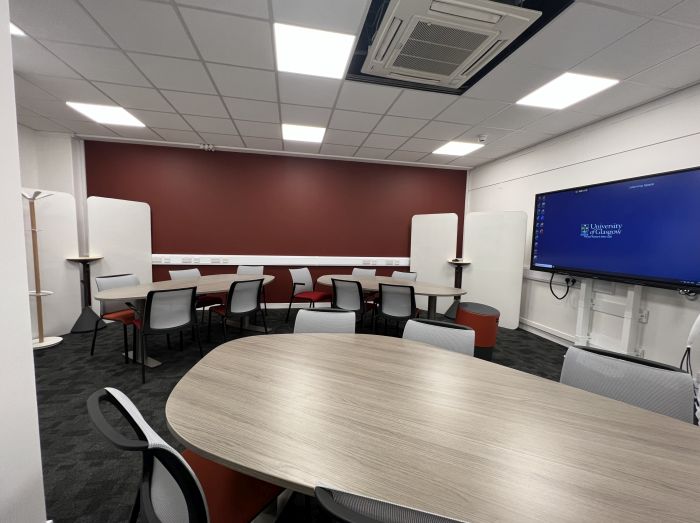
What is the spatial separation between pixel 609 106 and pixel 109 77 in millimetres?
5207

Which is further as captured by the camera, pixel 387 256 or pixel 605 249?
pixel 387 256

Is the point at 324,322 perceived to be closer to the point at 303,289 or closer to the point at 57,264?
the point at 303,289

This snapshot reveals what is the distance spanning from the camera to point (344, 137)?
4254mm

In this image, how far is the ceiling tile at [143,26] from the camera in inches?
75.5

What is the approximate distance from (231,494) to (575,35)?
337 cm

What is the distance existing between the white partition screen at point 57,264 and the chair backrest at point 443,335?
4463 mm

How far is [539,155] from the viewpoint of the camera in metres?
4.33

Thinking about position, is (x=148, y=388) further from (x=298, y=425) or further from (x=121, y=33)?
(x=121, y=33)

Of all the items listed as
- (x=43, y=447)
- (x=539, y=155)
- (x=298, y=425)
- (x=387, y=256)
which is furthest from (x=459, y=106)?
(x=43, y=447)

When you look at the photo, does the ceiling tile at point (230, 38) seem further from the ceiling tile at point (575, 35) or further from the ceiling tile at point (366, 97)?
the ceiling tile at point (575, 35)

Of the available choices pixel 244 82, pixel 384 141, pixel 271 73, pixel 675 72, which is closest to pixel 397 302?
pixel 384 141

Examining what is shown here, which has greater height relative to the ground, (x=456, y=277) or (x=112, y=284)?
(x=112, y=284)

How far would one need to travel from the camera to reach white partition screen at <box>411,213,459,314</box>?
5.27 m

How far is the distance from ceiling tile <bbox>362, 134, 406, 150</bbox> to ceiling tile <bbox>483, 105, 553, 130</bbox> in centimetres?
120
